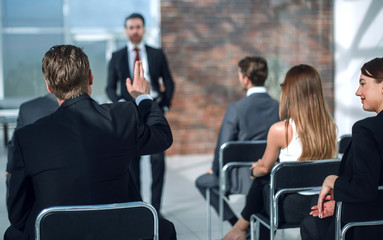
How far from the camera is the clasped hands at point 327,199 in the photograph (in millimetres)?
2229

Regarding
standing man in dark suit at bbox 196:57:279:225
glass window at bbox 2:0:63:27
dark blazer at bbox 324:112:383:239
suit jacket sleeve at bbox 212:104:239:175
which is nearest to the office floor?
standing man in dark suit at bbox 196:57:279:225

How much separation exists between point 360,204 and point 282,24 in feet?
19.7

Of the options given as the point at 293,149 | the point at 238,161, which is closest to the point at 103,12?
the point at 238,161

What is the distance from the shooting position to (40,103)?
9.75 ft

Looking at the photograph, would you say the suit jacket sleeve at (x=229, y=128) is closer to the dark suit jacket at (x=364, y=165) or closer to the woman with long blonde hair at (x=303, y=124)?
the woman with long blonde hair at (x=303, y=124)

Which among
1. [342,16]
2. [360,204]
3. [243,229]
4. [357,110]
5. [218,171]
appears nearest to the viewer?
[360,204]

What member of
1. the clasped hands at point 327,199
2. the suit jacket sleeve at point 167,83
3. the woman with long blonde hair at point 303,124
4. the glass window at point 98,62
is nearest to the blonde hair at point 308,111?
the woman with long blonde hair at point 303,124

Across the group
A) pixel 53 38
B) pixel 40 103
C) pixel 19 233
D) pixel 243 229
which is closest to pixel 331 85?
pixel 53 38

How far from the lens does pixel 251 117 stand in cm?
353

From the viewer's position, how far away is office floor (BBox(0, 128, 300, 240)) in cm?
387

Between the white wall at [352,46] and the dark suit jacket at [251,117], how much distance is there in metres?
3.04

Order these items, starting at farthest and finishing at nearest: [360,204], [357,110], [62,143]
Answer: [357,110], [360,204], [62,143]

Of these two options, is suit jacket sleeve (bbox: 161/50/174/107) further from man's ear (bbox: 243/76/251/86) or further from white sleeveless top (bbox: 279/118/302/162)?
white sleeveless top (bbox: 279/118/302/162)

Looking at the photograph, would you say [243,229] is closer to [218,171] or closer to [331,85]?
[218,171]
